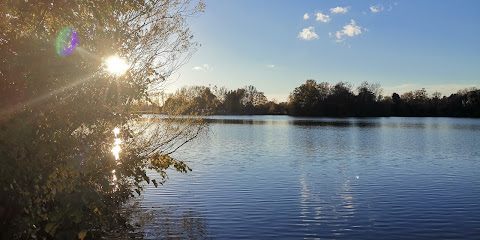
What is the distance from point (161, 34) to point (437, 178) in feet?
57.1

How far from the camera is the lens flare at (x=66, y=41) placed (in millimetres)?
6457

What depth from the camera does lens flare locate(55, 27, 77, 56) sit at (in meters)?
6.46

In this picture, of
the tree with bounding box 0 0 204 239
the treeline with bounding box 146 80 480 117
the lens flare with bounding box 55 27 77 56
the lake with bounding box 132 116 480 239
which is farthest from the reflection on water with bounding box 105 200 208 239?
the treeline with bounding box 146 80 480 117

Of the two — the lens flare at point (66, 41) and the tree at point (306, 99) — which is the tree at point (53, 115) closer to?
the lens flare at point (66, 41)

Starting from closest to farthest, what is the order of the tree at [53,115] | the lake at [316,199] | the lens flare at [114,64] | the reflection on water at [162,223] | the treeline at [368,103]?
the tree at [53,115]
the lens flare at [114,64]
the reflection on water at [162,223]
the lake at [316,199]
the treeline at [368,103]

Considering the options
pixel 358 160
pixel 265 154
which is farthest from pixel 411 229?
pixel 265 154

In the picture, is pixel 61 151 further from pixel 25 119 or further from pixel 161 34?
pixel 161 34

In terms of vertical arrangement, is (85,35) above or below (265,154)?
above

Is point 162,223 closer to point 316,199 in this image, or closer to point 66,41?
point 316,199

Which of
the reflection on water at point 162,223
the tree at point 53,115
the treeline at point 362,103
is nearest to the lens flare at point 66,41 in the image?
the tree at point 53,115

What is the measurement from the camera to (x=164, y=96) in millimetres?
15008

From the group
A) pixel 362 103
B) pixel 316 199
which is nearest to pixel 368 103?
pixel 362 103

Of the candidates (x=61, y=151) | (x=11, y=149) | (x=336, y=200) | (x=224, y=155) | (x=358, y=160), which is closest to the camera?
(x=11, y=149)

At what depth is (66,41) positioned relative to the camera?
6.87 meters
